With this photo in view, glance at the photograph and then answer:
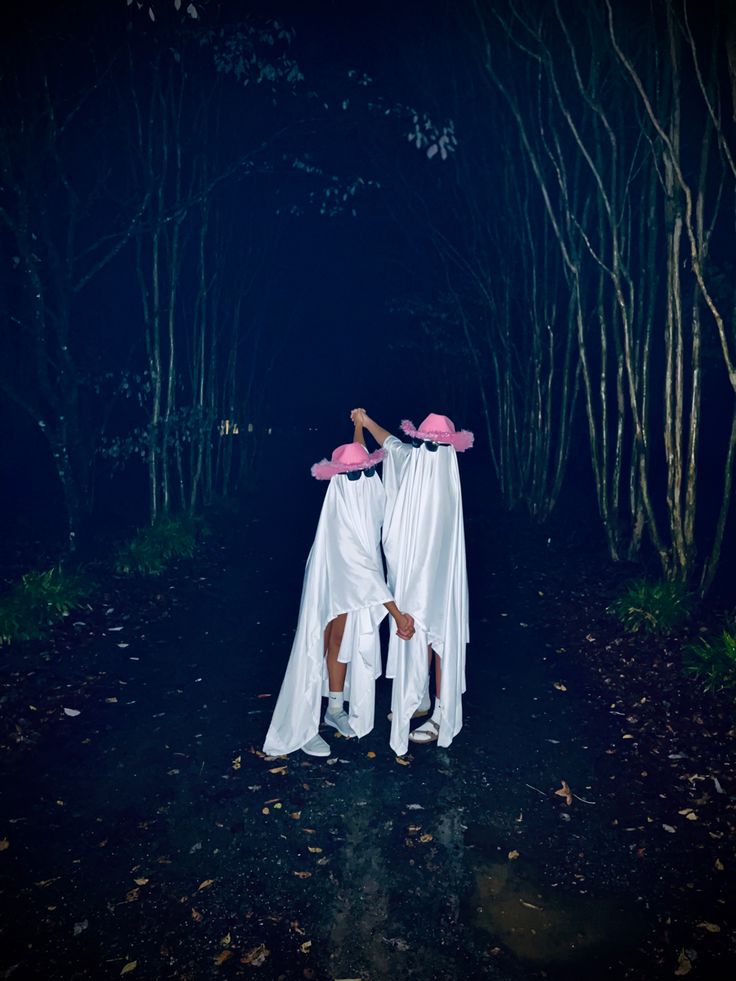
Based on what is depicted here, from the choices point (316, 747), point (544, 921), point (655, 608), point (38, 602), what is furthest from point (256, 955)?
point (655, 608)

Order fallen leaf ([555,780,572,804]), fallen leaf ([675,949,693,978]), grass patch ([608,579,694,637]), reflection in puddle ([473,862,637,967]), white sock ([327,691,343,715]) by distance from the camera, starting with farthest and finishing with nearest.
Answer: grass patch ([608,579,694,637])
white sock ([327,691,343,715])
fallen leaf ([555,780,572,804])
reflection in puddle ([473,862,637,967])
fallen leaf ([675,949,693,978])

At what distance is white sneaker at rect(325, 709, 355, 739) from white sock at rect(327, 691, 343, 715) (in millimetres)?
19

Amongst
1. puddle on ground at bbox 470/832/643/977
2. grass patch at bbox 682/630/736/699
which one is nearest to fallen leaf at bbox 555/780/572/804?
puddle on ground at bbox 470/832/643/977

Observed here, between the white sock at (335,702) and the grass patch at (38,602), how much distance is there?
2883 mm

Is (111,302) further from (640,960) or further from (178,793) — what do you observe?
(640,960)

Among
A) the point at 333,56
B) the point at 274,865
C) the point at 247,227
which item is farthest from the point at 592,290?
the point at 274,865

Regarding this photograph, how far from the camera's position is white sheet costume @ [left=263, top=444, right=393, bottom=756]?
4.22m

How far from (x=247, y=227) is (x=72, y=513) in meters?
7.21

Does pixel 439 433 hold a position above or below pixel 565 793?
above

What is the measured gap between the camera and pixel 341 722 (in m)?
4.64

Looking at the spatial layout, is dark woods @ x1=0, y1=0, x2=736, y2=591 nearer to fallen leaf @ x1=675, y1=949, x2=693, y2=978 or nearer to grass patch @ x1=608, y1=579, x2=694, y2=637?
grass patch @ x1=608, y1=579, x2=694, y2=637

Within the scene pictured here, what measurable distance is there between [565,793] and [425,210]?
446 inches

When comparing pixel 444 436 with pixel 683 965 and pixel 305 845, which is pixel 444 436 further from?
pixel 683 965

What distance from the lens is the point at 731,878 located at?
3.40 meters
